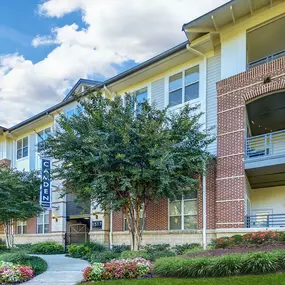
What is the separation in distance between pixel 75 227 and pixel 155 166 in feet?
42.7

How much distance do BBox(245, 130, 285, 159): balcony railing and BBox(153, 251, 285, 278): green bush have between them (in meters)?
5.89

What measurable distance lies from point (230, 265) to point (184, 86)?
10.1 m

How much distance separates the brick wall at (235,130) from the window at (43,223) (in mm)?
14600

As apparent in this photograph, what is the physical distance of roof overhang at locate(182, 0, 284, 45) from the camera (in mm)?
13773

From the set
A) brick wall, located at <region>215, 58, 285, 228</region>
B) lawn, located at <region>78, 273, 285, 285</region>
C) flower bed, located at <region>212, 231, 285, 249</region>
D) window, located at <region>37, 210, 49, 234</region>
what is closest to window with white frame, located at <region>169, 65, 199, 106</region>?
brick wall, located at <region>215, 58, 285, 228</region>

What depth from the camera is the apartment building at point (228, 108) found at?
44.5ft

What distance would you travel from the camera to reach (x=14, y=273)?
10211mm

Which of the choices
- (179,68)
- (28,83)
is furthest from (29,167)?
(179,68)

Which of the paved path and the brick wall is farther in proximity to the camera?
the brick wall

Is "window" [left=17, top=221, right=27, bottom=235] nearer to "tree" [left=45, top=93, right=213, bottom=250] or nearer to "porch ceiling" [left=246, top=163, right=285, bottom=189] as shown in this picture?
"tree" [left=45, top=93, right=213, bottom=250]

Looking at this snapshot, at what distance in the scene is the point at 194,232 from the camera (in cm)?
1470

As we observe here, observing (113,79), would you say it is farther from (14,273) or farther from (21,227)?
(21,227)

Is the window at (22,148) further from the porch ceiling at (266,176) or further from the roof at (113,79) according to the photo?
the porch ceiling at (266,176)

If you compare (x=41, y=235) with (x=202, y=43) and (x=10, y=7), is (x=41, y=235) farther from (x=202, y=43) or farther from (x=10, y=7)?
(x=202, y=43)
